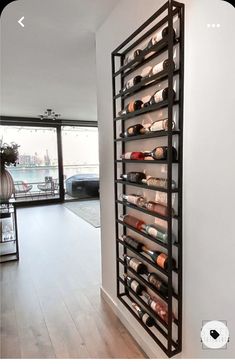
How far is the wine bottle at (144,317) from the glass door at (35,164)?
21.3 ft

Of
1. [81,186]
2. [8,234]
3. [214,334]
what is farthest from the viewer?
[81,186]

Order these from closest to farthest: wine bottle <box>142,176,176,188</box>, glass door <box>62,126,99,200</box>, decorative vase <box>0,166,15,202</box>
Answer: wine bottle <box>142,176,176,188</box>, decorative vase <box>0,166,15,202</box>, glass door <box>62,126,99,200</box>

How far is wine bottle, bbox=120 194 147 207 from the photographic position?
64.1 inches

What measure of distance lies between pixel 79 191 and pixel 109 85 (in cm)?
625

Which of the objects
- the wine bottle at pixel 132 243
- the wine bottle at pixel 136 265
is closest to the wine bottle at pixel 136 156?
the wine bottle at pixel 132 243

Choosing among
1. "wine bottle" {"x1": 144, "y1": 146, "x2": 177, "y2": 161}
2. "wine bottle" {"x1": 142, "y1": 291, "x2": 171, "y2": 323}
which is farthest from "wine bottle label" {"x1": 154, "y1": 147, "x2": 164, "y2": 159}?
"wine bottle" {"x1": 142, "y1": 291, "x2": 171, "y2": 323}

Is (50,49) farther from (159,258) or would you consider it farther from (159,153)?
(159,258)

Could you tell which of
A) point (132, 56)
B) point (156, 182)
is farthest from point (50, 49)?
point (156, 182)

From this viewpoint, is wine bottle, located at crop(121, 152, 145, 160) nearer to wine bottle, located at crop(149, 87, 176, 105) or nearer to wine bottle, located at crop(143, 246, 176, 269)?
wine bottle, located at crop(149, 87, 176, 105)

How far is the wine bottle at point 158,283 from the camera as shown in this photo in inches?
55.9

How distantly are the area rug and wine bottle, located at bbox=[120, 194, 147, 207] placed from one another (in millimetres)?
3339

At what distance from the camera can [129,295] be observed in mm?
1943

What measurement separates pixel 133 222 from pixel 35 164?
256 inches

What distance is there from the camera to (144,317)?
5.39ft
